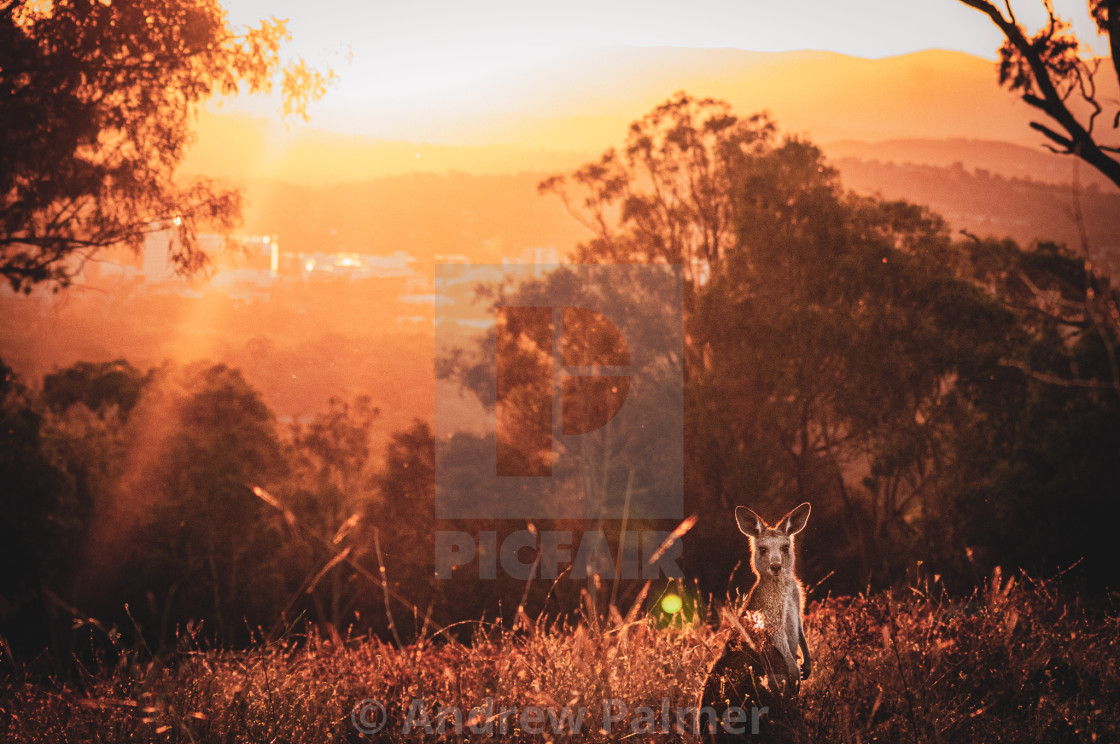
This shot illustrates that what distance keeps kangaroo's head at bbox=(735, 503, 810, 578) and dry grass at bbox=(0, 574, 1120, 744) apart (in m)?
0.42

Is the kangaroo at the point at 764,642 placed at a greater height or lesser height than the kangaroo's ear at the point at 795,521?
lesser

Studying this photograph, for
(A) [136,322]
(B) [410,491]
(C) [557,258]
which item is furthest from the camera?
(A) [136,322]

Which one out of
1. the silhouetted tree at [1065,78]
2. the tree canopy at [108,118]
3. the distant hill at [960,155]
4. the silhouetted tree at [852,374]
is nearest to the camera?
the silhouetted tree at [1065,78]

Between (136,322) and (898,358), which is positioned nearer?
(898,358)

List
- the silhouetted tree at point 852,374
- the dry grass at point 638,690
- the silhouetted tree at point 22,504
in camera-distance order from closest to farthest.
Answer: the dry grass at point 638,690 < the silhouetted tree at point 22,504 < the silhouetted tree at point 852,374

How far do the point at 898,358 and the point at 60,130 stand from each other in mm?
14823

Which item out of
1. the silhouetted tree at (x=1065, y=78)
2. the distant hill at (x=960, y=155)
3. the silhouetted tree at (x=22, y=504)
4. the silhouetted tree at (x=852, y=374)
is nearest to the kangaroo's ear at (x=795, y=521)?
the silhouetted tree at (x=1065, y=78)

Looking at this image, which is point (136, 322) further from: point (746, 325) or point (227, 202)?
point (746, 325)

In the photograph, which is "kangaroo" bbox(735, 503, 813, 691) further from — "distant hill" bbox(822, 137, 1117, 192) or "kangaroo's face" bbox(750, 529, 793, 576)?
"distant hill" bbox(822, 137, 1117, 192)

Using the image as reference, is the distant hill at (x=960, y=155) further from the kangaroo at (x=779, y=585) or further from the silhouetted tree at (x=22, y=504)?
the kangaroo at (x=779, y=585)

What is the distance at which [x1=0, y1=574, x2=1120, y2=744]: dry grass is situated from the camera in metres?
3.05

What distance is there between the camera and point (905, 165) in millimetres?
29703

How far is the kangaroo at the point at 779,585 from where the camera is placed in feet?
9.18

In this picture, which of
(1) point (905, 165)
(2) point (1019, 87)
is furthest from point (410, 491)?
(1) point (905, 165)
